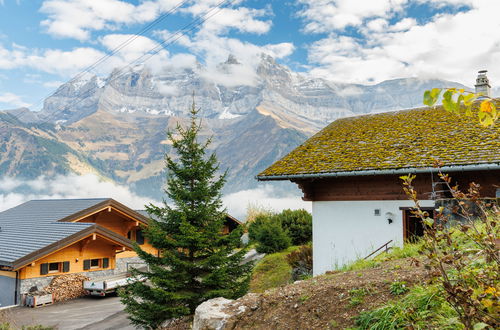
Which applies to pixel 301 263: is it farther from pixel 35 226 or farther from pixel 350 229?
pixel 35 226

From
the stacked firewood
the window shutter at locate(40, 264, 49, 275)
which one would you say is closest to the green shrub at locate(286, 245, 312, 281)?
the stacked firewood

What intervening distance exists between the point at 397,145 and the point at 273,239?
10358 mm

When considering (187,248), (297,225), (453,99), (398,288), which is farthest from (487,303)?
(297,225)

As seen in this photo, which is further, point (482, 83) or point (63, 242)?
point (63, 242)

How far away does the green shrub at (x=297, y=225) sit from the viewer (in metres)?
22.6

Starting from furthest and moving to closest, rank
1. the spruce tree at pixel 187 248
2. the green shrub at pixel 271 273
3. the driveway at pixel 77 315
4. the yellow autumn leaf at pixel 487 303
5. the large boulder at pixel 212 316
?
the green shrub at pixel 271 273 < the driveway at pixel 77 315 < the spruce tree at pixel 187 248 < the large boulder at pixel 212 316 < the yellow autumn leaf at pixel 487 303

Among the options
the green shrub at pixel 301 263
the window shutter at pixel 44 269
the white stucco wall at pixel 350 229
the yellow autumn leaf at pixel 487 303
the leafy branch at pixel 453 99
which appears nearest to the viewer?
the leafy branch at pixel 453 99

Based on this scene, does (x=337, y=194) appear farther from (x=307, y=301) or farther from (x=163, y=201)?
(x=307, y=301)

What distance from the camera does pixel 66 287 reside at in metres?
20.7

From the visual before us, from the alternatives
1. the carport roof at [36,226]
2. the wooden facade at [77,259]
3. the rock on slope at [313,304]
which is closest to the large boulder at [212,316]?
the rock on slope at [313,304]

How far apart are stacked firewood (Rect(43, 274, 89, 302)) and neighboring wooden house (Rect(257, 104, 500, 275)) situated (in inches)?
536

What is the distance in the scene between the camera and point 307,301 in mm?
5363

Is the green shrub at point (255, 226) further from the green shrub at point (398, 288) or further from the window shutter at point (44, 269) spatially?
the green shrub at point (398, 288)

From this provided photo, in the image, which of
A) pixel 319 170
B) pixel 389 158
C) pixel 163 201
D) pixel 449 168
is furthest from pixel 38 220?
pixel 449 168
